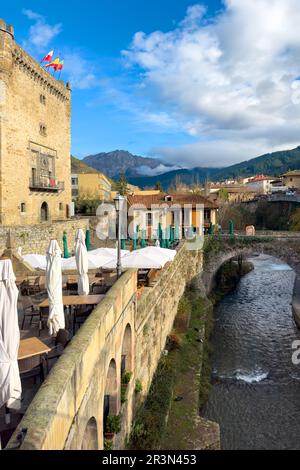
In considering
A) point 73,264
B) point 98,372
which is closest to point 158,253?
point 73,264

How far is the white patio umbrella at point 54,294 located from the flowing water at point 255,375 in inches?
339

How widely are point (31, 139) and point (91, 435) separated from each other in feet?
87.7

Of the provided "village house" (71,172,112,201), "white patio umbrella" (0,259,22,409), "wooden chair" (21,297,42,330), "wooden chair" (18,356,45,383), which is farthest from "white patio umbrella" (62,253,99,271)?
"village house" (71,172,112,201)

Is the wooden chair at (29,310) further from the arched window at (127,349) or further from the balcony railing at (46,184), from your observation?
the balcony railing at (46,184)

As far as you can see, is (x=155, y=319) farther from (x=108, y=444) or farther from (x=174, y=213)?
(x=174, y=213)

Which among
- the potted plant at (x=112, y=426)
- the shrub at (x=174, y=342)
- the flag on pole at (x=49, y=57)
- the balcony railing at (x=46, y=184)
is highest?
the flag on pole at (x=49, y=57)

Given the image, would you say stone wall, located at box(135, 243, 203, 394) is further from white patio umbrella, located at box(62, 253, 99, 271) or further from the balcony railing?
the balcony railing

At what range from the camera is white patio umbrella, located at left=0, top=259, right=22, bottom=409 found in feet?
17.8

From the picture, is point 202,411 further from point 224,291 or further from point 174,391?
point 224,291

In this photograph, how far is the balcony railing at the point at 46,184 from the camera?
30.0m

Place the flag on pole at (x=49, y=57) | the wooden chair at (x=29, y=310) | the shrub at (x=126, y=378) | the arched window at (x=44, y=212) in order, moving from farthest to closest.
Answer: the arched window at (x=44, y=212) < the flag on pole at (x=49, y=57) < the shrub at (x=126, y=378) < the wooden chair at (x=29, y=310)

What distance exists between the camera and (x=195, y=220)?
40000mm

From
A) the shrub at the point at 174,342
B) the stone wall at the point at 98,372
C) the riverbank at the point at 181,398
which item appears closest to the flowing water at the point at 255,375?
the riverbank at the point at 181,398

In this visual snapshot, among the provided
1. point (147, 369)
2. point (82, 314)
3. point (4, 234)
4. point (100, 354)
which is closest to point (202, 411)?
point (147, 369)
